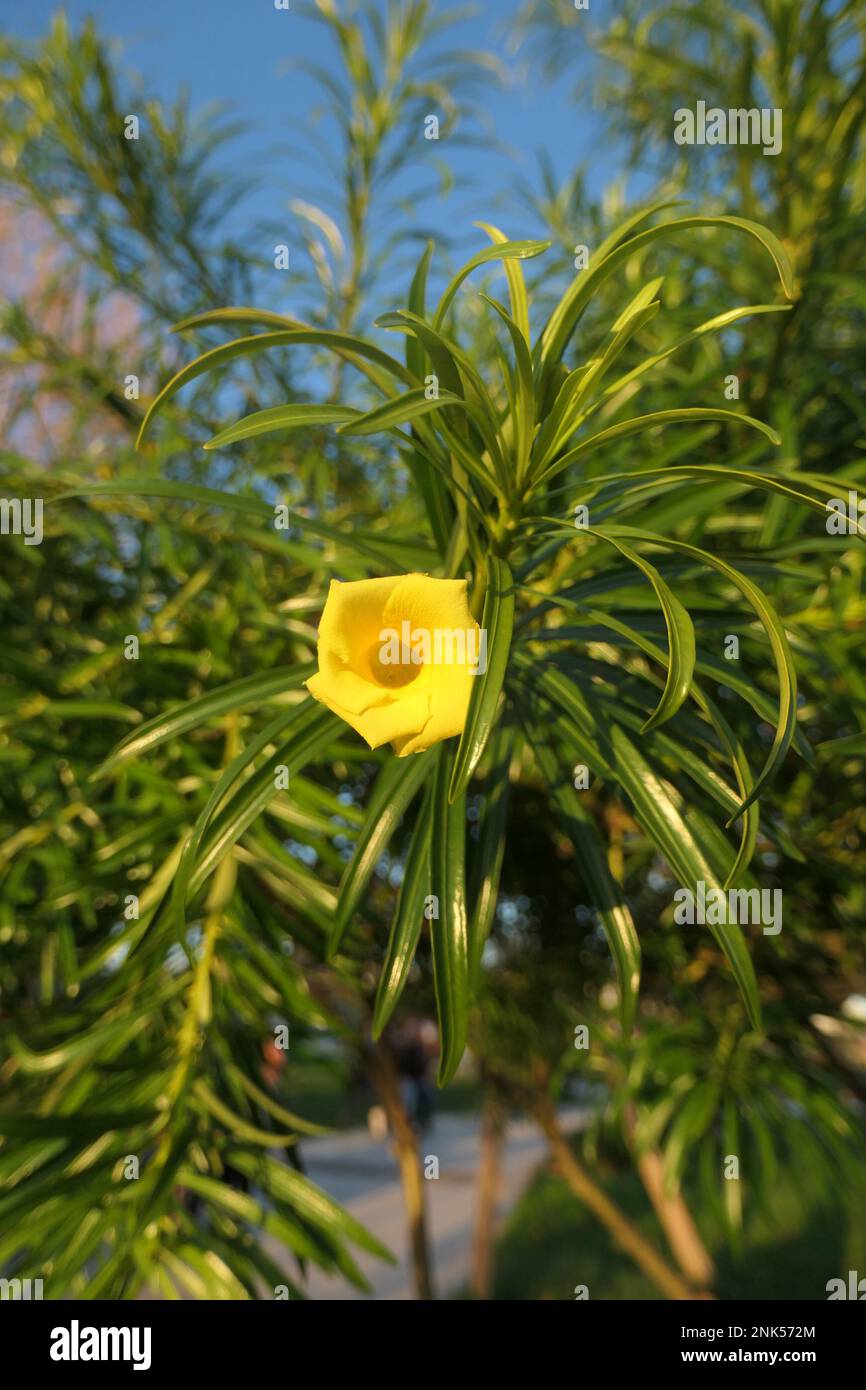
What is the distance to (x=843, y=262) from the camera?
3.59 feet

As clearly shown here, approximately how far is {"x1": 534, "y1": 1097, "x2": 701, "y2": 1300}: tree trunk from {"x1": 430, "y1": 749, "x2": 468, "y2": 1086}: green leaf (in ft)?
A: 5.44

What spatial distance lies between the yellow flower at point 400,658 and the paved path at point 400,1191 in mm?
2938

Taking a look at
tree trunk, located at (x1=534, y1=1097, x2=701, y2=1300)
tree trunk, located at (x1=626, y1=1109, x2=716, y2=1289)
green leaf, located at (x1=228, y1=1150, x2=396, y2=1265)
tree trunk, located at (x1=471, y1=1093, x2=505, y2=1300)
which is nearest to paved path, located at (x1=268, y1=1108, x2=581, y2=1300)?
tree trunk, located at (x1=471, y1=1093, x2=505, y2=1300)

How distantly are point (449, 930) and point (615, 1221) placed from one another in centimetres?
189

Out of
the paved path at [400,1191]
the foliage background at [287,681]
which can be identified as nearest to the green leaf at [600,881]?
the foliage background at [287,681]

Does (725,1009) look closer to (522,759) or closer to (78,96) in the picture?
(522,759)

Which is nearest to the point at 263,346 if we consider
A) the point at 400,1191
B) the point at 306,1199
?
the point at 306,1199

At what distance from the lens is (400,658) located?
48cm

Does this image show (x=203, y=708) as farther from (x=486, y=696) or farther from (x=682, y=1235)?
(x=682, y=1235)
